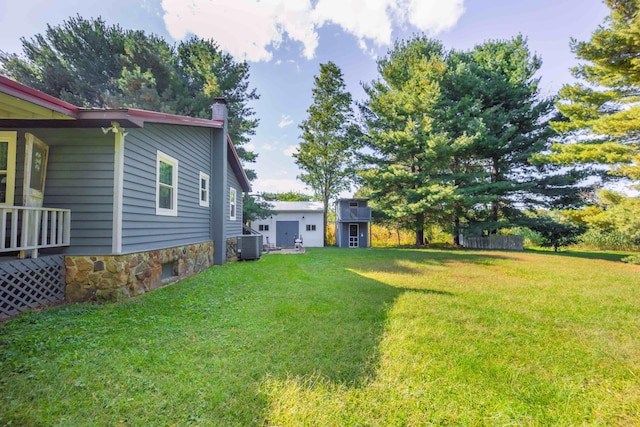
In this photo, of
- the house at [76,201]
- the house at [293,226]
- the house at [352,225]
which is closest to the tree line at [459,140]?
the house at [352,225]

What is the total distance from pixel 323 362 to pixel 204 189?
685 centimetres

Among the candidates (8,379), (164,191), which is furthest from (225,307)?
(164,191)

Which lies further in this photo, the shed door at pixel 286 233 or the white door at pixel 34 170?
the shed door at pixel 286 233

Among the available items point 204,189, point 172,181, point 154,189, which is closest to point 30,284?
point 154,189

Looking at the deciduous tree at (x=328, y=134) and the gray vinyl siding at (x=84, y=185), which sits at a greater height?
the deciduous tree at (x=328, y=134)

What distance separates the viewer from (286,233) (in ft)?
63.6

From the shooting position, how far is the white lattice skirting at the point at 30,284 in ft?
11.1

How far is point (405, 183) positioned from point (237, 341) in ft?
53.5

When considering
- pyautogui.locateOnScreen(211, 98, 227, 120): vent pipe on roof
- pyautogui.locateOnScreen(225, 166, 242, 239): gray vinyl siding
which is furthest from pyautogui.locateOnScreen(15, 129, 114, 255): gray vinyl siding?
pyautogui.locateOnScreen(225, 166, 242, 239): gray vinyl siding

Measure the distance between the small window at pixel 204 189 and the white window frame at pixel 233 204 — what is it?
5.77ft

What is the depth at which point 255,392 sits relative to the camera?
79.3 inches

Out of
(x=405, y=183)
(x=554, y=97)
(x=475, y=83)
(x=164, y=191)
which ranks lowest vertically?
(x=164, y=191)

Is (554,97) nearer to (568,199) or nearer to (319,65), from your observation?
(568,199)

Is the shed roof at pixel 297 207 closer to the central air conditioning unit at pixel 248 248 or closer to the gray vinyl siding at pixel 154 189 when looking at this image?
the central air conditioning unit at pixel 248 248
